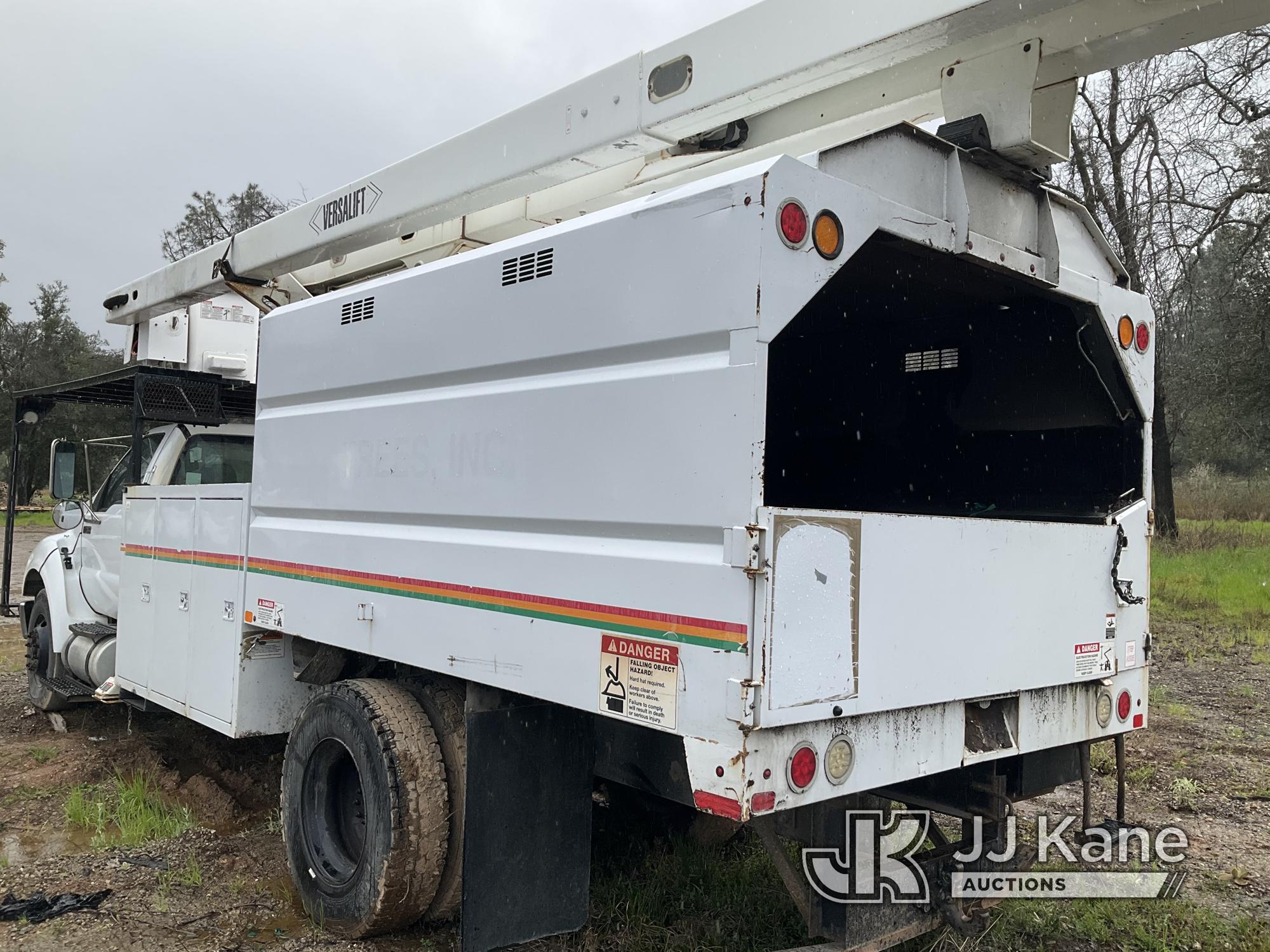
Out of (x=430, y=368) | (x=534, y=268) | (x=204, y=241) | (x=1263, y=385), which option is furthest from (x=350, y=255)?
(x=204, y=241)

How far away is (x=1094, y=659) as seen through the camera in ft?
11.5

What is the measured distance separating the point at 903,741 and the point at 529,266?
1.82 metres

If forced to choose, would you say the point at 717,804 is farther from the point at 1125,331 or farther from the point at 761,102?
the point at 1125,331

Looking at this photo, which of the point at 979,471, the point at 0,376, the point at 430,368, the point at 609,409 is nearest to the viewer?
the point at 609,409

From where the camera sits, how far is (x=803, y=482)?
15.0 feet

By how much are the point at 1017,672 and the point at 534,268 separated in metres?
1.95

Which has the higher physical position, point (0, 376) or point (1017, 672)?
point (0, 376)

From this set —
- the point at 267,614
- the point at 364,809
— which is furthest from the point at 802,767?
the point at 267,614

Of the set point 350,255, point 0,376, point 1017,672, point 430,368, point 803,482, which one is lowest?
point 1017,672

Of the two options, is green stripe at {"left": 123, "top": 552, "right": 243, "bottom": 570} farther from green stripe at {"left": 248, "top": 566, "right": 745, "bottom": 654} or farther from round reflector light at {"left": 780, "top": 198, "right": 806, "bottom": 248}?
round reflector light at {"left": 780, "top": 198, "right": 806, "bottom": 248}

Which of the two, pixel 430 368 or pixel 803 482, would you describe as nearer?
pixel 430 368

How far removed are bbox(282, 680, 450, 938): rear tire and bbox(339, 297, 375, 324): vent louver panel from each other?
1.42m

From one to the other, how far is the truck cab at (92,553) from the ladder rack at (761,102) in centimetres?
175

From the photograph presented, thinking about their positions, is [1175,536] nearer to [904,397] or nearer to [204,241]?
[904,397]
